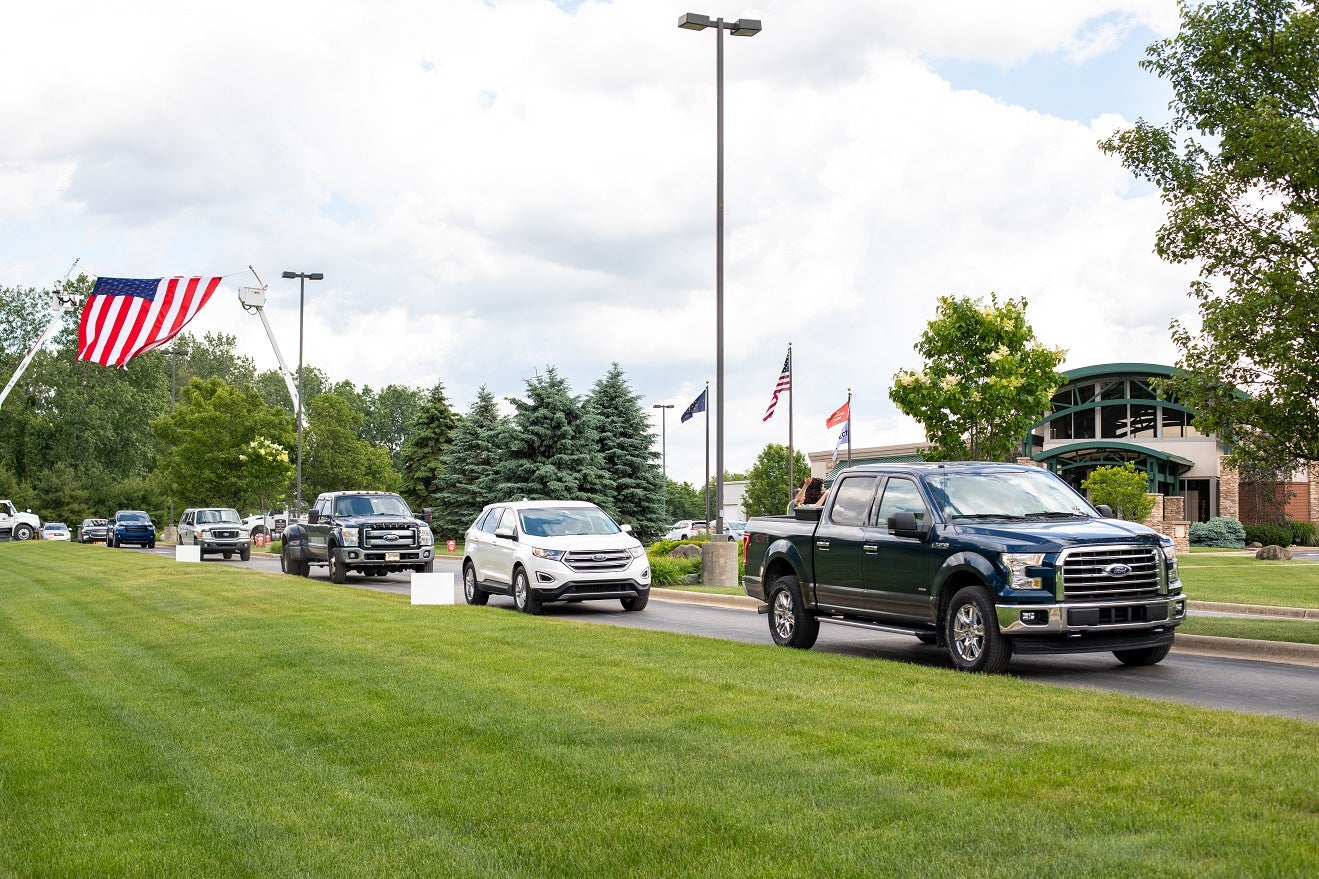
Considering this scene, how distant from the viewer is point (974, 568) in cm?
1170

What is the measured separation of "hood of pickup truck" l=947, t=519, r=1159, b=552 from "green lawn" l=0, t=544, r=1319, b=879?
4.58 ft

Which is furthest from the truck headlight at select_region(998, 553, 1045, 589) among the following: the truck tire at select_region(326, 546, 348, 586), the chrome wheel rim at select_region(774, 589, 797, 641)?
the truck tire at select_region(326, 546, 348, 586)

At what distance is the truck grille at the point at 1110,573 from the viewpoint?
37.1 feet

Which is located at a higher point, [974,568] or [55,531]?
[974,568]

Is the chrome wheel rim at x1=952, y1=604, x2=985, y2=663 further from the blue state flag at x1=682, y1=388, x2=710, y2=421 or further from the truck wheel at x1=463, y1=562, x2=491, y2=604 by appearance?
the blue state flag at x1=682, y1=388, x2=710, y2=421

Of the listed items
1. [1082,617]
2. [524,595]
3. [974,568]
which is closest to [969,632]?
[974,568]

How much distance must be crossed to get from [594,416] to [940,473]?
38.9m

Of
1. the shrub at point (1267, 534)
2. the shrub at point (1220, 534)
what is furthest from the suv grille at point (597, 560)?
the shrub at point (1267, 534)

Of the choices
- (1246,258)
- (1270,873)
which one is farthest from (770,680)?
(1246,258)

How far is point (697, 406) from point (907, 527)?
127ft

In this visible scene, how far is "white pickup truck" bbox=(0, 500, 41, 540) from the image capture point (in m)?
71.5

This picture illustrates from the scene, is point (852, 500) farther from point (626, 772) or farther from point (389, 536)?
point (389, 536)

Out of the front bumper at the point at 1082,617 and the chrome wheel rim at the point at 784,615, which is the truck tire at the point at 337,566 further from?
the front bumper at the point at 1082,617

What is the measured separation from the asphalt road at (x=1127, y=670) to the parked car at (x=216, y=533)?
90.1 feet
